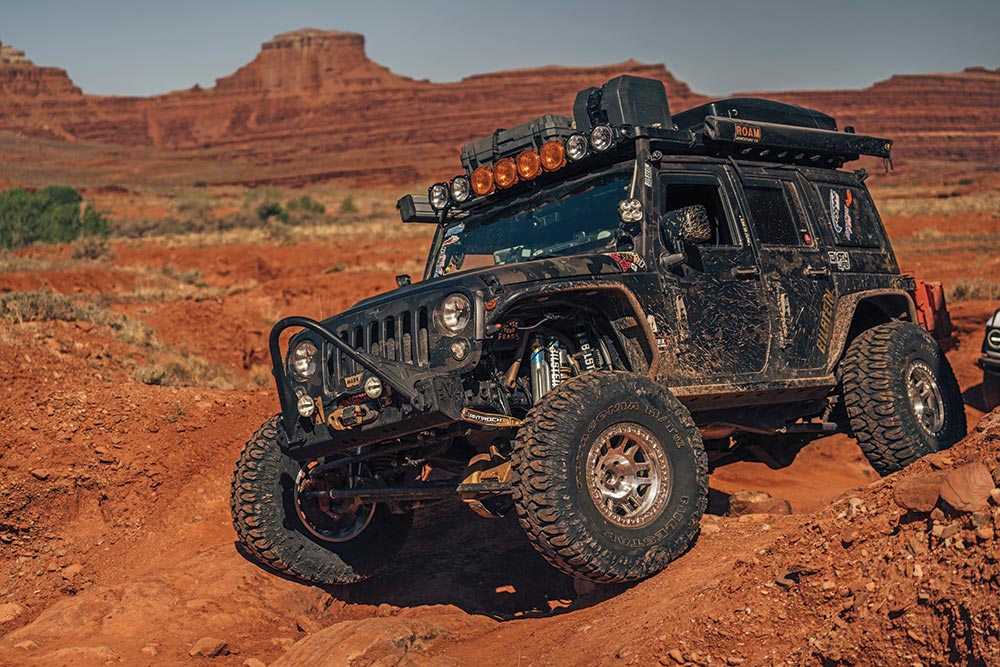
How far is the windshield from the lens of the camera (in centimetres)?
647

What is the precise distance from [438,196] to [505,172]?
2.38 ft

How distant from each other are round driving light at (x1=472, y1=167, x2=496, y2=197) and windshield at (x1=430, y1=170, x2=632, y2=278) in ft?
0.57

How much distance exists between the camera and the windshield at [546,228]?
255 inches

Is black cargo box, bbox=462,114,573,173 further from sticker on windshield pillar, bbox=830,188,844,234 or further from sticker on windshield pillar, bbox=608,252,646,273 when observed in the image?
sticker on windshield pillar, bbox=830,188,844,234

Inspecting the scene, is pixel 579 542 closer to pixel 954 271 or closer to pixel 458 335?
pixel 458 335

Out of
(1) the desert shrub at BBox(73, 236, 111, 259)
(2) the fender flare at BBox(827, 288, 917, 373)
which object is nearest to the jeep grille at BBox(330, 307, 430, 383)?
(2) the fender flare at BBox(827, 288, 917, 373)

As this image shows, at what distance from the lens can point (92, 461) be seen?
8.62 meters

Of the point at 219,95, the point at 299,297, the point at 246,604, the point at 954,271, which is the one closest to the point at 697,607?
the point at 246,604

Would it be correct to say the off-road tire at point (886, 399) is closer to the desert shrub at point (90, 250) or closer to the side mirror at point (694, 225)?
the side mirror at point (694, 225)

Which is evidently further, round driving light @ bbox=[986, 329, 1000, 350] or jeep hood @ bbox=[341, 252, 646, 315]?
round driving light @ bbox=[986, 329, 1000, 350]

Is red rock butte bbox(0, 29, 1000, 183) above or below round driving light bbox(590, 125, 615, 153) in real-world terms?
above

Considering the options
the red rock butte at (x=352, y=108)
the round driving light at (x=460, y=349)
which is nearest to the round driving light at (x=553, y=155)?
the round driving light at (x=460, y=349)

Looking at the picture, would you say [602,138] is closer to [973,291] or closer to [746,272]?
[746,272]

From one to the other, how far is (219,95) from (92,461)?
132585 mm
